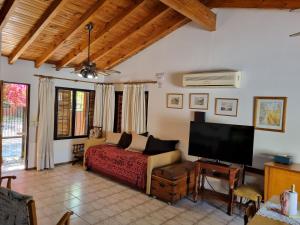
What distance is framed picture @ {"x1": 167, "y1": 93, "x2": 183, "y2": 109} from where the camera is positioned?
4.58 m

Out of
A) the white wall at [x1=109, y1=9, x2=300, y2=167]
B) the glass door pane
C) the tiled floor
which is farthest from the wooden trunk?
the glass door pane

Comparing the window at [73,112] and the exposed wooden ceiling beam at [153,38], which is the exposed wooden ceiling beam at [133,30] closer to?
the exposed wooden ceiling beam at [153,38]

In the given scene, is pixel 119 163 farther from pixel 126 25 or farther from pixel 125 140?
pixel 126 25

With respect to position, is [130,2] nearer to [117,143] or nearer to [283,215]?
[117,143]

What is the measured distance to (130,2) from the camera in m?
3.69

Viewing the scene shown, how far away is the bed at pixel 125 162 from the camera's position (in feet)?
13.4

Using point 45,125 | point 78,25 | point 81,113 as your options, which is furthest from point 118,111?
point 78,25

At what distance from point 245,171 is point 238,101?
1161 millimetres

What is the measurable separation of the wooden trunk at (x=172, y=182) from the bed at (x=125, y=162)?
0.52 feet

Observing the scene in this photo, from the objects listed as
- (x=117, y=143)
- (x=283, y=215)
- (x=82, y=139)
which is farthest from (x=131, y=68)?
(x=283, y=215)

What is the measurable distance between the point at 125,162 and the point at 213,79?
229cm

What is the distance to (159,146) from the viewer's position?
4.50 m

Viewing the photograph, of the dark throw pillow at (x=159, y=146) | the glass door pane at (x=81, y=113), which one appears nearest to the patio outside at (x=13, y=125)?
the glass door pane at (x=81, y=113)

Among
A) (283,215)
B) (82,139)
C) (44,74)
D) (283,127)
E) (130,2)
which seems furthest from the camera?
(82,139)
